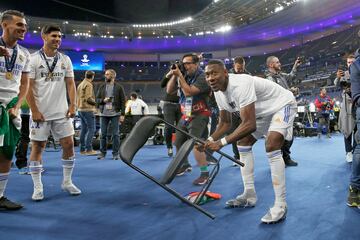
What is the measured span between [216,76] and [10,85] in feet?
6.11

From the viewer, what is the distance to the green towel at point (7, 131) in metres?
2.56

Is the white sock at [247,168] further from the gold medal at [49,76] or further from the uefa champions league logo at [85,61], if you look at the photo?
the uefa champions league logo at [85,61]

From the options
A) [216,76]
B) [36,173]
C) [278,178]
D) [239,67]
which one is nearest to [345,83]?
[239,67]

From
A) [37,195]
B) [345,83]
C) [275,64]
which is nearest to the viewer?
[37,195]

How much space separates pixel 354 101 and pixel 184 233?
1879mm

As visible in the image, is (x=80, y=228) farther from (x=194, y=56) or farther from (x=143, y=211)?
(x=194, y=56)

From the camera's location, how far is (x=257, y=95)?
2.51 meters

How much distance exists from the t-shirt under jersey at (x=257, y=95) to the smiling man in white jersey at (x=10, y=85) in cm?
186

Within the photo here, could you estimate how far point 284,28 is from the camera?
1032 inches

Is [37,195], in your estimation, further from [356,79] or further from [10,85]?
[356,79]

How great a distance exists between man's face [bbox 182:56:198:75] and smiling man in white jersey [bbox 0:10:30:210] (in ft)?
5.85

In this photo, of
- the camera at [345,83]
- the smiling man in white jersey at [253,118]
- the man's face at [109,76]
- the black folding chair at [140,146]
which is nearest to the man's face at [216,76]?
the smiling man in white jersey at [253,118]

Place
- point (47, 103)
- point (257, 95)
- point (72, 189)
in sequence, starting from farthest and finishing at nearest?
point (72, 189) < point (47, 103) < point (257, 95)

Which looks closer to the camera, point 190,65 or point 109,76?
point 190,65
